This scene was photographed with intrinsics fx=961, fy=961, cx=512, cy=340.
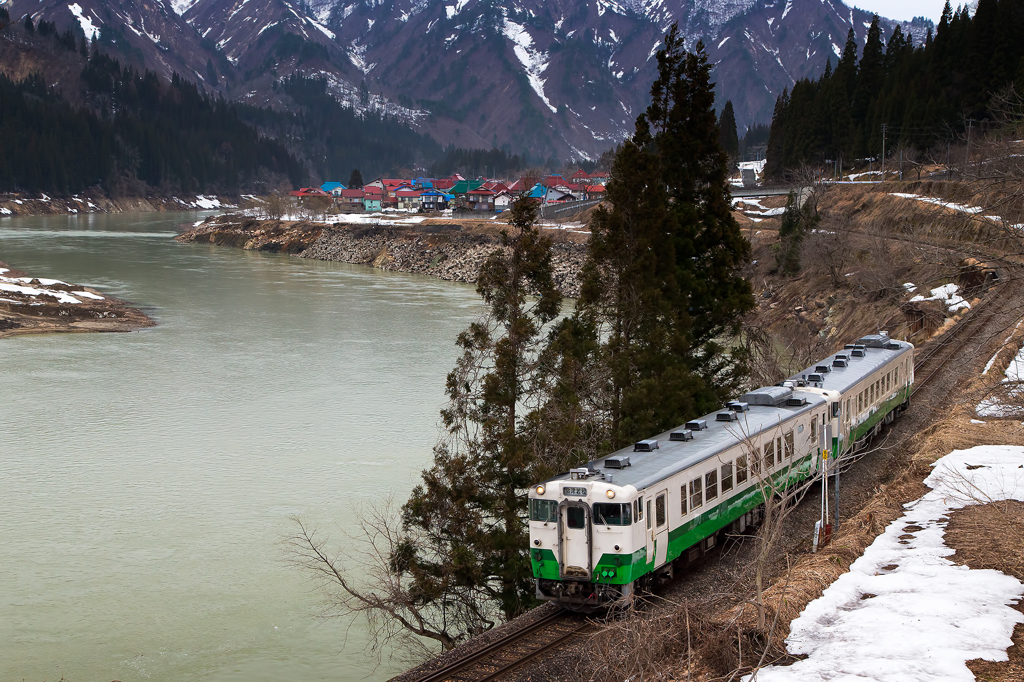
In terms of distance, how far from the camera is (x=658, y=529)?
12.5 metres

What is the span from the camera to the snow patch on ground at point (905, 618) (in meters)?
8.19

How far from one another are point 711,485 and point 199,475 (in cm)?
1603

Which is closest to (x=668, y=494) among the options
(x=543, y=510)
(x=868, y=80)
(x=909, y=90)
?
(x=543, y=510)

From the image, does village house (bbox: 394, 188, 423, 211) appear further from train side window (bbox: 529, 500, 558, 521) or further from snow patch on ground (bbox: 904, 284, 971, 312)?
train side window (bbox: 529, 500, 558, 521)

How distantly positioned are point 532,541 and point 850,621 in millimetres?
4286

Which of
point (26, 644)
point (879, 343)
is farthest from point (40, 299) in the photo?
point (879, 343)

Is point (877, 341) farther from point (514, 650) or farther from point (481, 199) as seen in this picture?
point (481, 199)

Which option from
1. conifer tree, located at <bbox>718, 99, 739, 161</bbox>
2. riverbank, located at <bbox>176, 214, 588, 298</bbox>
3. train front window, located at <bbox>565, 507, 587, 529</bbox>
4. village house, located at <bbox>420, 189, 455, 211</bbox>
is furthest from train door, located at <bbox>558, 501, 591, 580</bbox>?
village house, located at <bbox>420, 189, 455, 211</bbox>

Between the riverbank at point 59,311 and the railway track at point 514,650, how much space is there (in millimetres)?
42150

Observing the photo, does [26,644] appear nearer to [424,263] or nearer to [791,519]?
[791,519]

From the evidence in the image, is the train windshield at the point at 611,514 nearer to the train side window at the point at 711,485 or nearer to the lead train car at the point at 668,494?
the lead train car at the point at 668,494

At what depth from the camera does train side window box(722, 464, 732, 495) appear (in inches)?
559

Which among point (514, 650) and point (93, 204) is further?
point (93, 204)

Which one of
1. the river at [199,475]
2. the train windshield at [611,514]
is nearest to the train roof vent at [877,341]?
the river at [199,475]
